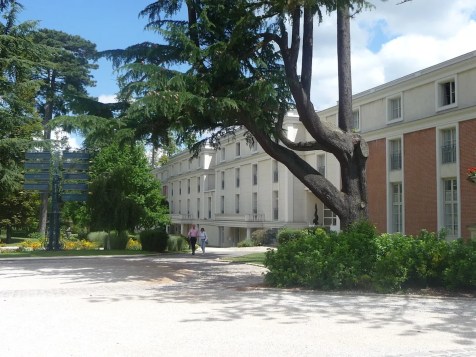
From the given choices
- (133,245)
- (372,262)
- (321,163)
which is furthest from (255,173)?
(372,262)

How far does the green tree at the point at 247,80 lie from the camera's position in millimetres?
14031

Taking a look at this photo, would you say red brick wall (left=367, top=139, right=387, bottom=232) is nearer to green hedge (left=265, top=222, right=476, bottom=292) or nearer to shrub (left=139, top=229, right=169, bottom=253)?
shrub (left=139, top=229, right=169, bottom=253)

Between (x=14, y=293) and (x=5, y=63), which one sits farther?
(x=5, y=63)

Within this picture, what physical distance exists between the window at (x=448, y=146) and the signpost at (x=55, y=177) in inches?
743

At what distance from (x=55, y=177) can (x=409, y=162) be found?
19664mm

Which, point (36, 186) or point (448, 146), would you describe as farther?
point (448, 146)

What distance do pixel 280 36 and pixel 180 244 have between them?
18.2 m

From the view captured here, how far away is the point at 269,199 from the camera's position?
45.7 meters

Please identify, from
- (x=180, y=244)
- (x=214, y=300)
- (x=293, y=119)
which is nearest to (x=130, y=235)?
(x=180, y=244)

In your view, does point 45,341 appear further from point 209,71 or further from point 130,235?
point 130,235

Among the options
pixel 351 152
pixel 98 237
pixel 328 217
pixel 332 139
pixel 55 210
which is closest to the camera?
A: pixel 332 139

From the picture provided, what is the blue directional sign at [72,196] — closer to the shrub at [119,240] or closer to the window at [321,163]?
the shrub at [119,240]

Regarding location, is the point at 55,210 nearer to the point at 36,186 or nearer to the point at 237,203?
the point at 36,186

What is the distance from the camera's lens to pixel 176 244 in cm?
3114
